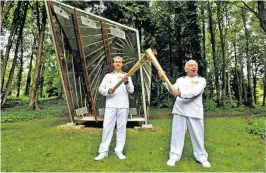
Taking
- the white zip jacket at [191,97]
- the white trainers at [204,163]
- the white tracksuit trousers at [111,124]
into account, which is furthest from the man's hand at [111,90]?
the white trainers at [204,163]

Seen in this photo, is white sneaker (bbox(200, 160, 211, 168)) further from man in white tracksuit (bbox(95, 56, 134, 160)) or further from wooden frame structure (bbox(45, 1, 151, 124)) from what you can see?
wooden frame structure (bbox(45, 1, 151, 124))

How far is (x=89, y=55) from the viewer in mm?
8391

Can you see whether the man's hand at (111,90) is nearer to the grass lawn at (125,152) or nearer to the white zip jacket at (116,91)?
the white zip jacket at (116,91)

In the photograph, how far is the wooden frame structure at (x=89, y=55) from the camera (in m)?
7.93

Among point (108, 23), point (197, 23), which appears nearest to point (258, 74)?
point (197, 23)

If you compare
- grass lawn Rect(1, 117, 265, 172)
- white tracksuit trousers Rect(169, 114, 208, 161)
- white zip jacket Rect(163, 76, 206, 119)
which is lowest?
grass lawn Rect(1, 117, 265, 172)

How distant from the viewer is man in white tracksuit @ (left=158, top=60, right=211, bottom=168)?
4387 millimetres

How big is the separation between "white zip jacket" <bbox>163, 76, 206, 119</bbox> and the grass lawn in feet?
2.99

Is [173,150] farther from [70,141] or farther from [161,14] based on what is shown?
[161,14]

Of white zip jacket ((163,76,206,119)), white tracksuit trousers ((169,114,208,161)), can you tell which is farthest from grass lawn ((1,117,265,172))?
white zip jacket ((163,76,206,119))

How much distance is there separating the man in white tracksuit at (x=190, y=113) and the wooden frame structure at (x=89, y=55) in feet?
12.4

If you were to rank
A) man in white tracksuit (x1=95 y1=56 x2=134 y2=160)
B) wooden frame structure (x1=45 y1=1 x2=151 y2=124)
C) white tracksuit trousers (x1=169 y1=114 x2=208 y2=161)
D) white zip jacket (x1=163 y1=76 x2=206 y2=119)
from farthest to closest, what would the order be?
wooden frame structure (x1=45 y1=1 x2=151 y2=124)
man in white tracksuit (x1=95 y1=56 x2=134 y2=160)
white tracksuit trousers (x1=169 y1=114 x2=208 y2=161)
white zip jacket (x1=163 y1=76 x2=206 y2=119)

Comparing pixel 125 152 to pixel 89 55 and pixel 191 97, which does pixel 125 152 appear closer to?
pixel 191 97

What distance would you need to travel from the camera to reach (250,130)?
322 inches
